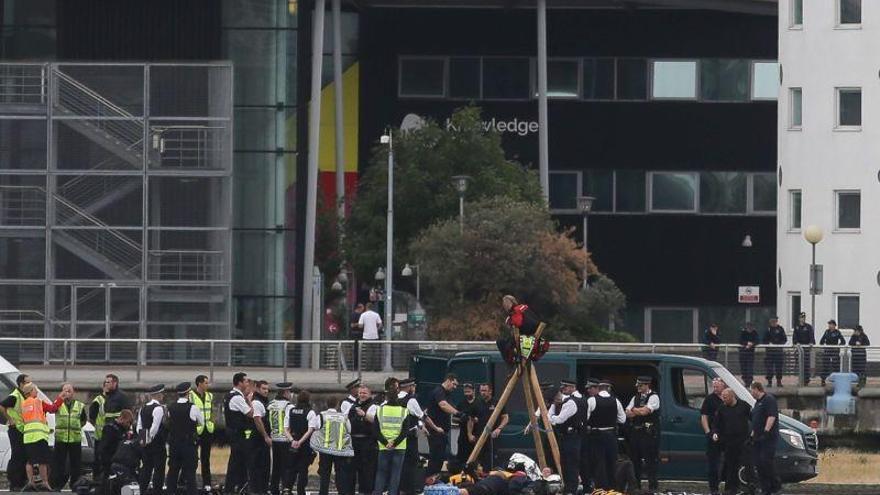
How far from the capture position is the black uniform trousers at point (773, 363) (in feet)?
147

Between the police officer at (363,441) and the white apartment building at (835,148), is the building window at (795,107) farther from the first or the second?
the police officer at (363,441)

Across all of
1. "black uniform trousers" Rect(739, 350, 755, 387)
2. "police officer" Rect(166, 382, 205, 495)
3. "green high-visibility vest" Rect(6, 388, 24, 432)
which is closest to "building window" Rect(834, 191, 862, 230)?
"black uniform trousers" Rect(739, 350, 755, 387)

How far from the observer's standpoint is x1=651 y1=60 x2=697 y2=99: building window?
243 feet

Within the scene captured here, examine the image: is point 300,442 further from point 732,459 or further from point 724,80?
point 724,80

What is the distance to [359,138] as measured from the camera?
241 ft

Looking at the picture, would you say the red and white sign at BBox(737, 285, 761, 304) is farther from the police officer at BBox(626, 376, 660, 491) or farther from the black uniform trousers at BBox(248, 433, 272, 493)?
the black uniform trousers at BBox(248, 433, 272, 493)

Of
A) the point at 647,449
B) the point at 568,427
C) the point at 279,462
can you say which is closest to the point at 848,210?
the point at 647,449

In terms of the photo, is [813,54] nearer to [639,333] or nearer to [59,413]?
[639,333]

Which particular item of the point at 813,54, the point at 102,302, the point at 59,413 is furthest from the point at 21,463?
the point at 813,54

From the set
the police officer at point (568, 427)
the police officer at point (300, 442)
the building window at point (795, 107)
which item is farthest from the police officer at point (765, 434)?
the building window at point (795, 107)

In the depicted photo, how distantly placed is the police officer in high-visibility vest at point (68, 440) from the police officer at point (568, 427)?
21.1 feet

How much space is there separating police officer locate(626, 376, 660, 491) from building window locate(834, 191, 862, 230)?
109 feet

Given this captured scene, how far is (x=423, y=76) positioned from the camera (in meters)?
74.3

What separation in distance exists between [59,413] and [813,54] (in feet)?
121
